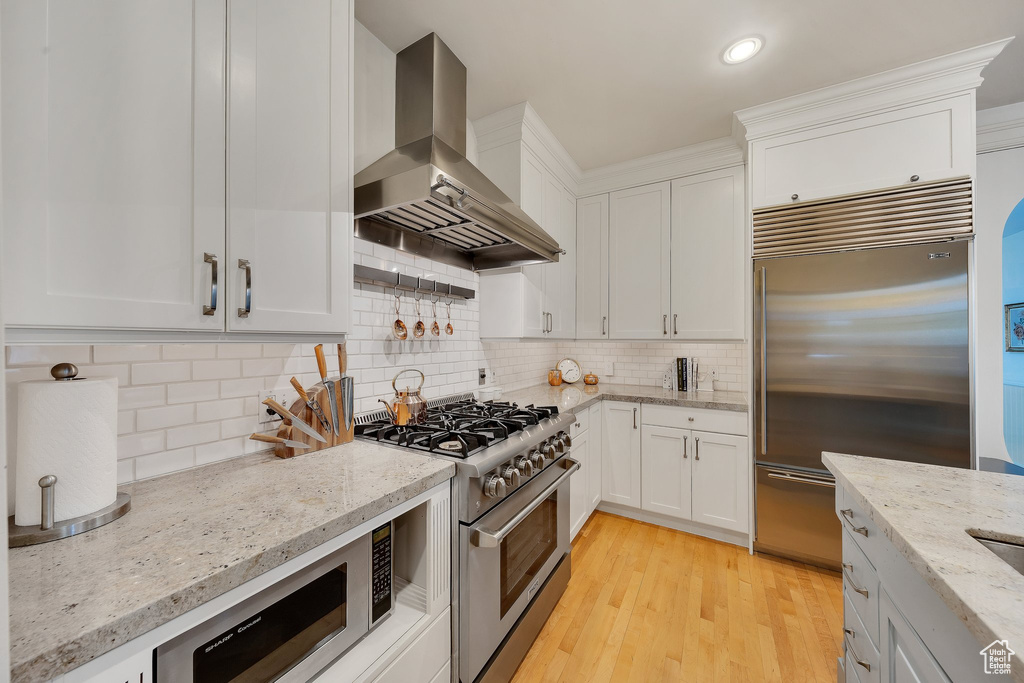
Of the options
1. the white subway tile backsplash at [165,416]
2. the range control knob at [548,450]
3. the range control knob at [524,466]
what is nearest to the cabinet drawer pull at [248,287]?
the white subway tile backsplash at [165,416]

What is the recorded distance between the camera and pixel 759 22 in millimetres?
1717

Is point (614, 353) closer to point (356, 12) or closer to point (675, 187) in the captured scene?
point (675, 187)

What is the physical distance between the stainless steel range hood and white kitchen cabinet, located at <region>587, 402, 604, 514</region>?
4.04ft

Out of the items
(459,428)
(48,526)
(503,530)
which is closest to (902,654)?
(503,530)

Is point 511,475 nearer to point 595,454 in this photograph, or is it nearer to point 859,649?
point 859,649

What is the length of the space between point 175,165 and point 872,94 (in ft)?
10.4

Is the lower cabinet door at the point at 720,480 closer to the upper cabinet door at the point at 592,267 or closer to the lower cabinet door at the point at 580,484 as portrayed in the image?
the lower cabinet door at the point at 580,484

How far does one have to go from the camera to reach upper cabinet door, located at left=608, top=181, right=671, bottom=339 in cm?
293

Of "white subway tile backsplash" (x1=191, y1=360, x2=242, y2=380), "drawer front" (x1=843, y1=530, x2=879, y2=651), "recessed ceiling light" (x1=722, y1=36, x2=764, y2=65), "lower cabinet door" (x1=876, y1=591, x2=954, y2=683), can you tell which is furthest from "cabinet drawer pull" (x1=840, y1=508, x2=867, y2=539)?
"recessed ceiling light" (x1=722, y1=36, x2=764, y2=65)

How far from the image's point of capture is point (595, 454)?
276 cm

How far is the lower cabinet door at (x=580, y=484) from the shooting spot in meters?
2.37

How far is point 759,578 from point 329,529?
8.00 ft

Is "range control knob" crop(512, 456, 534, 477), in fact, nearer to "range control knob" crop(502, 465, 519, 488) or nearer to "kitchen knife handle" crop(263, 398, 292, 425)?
"range control knob" crop(502, 465, 519, 488)

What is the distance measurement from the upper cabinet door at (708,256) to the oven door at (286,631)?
258cm
